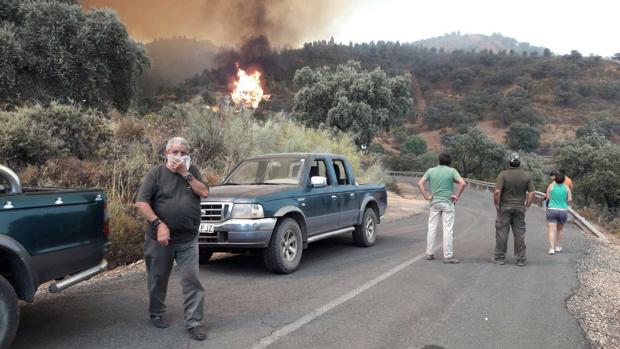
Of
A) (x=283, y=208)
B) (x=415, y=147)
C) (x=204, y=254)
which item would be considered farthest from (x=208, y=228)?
(x=415, y=147)

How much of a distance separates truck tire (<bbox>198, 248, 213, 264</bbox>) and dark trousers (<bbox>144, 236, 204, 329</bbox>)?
278 cm

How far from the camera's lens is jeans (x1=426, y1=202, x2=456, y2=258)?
8.85 meters

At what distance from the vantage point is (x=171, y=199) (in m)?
4.86

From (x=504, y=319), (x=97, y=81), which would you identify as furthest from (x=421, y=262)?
(x=97, y=81)

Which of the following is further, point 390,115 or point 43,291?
point 390,115

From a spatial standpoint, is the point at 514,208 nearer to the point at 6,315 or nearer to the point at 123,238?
the point at 123,238

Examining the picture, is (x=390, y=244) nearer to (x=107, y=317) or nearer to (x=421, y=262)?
(x=421, y=262)

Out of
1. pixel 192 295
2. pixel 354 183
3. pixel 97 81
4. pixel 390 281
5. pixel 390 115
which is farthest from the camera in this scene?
pixel 390 115

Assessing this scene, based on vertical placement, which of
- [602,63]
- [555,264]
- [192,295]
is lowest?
[555,264]

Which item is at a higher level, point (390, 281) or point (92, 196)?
point (92, 196)

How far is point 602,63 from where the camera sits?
375ft

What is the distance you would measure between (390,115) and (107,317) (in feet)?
120

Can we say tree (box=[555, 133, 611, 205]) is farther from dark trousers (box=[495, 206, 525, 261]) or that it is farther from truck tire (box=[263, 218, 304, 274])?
truck tire (box=[263, 218, 304, 274])

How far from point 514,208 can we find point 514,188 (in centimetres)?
35
